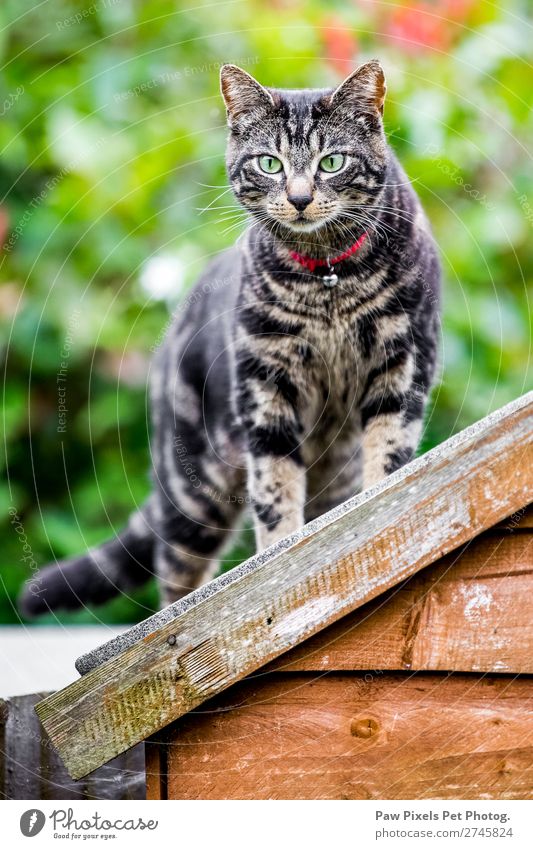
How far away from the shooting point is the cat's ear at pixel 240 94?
184cm

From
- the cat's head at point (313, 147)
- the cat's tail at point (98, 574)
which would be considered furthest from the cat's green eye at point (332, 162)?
the cat's tail at point (98, 574)

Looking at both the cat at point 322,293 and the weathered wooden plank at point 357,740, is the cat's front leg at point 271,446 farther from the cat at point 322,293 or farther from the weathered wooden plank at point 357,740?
the weathered wooden plank at point 357,740

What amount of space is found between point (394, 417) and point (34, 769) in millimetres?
944

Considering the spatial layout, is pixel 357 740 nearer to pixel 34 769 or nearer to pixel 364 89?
pixel 34 769

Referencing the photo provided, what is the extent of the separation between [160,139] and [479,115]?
1.05 metres

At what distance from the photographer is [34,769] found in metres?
1.59

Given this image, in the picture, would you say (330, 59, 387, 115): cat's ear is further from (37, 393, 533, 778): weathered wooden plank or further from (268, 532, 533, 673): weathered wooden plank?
(268, 532, 533, 673): weathered wooden plank

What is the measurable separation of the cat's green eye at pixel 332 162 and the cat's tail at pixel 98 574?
1338mm

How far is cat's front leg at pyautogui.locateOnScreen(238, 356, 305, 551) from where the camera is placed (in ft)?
6.62

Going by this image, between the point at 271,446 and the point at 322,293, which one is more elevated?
the point at 322,293

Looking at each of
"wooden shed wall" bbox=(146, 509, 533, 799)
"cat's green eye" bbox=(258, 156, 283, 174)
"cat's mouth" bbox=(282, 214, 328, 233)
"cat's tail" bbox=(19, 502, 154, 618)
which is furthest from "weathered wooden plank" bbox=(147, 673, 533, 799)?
"cat's tail" bbox=(19, 502, 154, 618)

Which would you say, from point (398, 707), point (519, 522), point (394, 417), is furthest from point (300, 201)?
point (398, 707)
